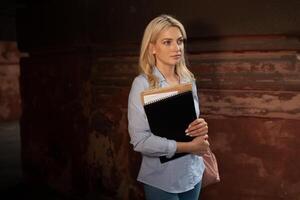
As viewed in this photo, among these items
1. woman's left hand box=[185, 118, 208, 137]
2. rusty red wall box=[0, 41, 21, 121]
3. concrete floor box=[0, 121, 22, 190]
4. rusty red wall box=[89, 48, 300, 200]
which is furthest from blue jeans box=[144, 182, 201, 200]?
rusty red wall box=[0, 41, 21, 121]

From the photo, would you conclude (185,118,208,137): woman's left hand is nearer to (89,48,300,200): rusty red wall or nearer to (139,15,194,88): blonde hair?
(139,15,194,88): blonde hair

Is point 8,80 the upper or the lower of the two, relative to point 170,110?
lower

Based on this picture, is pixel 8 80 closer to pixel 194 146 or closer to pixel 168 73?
pixel 168 73

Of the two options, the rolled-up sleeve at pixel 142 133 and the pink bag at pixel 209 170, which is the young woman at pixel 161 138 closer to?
the rolled-up sleeve at pixel 142 133

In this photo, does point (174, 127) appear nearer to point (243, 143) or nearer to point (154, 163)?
point (154, 163)

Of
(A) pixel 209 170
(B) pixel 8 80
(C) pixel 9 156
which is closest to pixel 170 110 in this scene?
(A) pixel 209 170

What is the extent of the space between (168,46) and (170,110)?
1.09 feet

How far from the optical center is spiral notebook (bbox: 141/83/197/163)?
73.1 inches

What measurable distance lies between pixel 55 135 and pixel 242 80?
225 centimetres

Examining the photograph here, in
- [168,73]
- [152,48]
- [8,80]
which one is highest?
[152,48]

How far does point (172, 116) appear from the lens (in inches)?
74.6

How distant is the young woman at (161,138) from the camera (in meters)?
1.91

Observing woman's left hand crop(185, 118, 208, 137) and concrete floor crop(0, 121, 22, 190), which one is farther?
concrete floor crop(0, 121, 22, 190)

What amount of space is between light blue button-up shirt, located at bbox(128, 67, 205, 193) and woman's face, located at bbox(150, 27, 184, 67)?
0.08 meters
